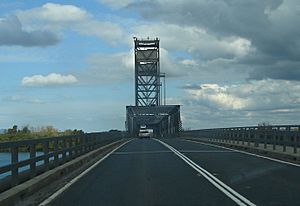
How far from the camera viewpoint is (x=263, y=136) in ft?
105

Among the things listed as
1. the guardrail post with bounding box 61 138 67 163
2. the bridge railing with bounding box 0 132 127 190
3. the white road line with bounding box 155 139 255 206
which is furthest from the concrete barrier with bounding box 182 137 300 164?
the guardrail post with bounding box 61 138 67 163

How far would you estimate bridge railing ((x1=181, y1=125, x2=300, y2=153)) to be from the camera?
84.5 feet

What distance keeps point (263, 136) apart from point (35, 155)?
19.9 m

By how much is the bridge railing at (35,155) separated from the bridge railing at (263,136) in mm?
9399

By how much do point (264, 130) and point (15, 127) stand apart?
14.0 meters

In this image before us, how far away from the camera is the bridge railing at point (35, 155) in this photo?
12562 millimetres

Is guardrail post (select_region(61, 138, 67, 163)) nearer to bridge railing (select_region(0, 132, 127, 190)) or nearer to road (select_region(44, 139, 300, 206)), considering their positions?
bridge railing (select_region(0, 132, 127, 190))

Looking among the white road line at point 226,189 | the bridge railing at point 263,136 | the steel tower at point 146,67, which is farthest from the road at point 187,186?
the steel tower at point 146,67

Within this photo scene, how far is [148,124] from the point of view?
11131cm

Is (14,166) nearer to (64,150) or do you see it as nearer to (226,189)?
(226,189)

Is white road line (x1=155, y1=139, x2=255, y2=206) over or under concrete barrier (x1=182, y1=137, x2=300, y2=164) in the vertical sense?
under

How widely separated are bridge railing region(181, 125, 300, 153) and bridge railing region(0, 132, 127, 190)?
9.40 meters

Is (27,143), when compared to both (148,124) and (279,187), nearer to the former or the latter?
(279,187)

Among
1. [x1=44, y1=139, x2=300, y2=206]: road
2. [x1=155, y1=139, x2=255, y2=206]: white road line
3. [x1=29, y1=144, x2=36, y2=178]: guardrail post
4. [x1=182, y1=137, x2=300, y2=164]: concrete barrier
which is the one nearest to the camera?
[x1=155, y1=139, x2=255, y2=206]: white road line
